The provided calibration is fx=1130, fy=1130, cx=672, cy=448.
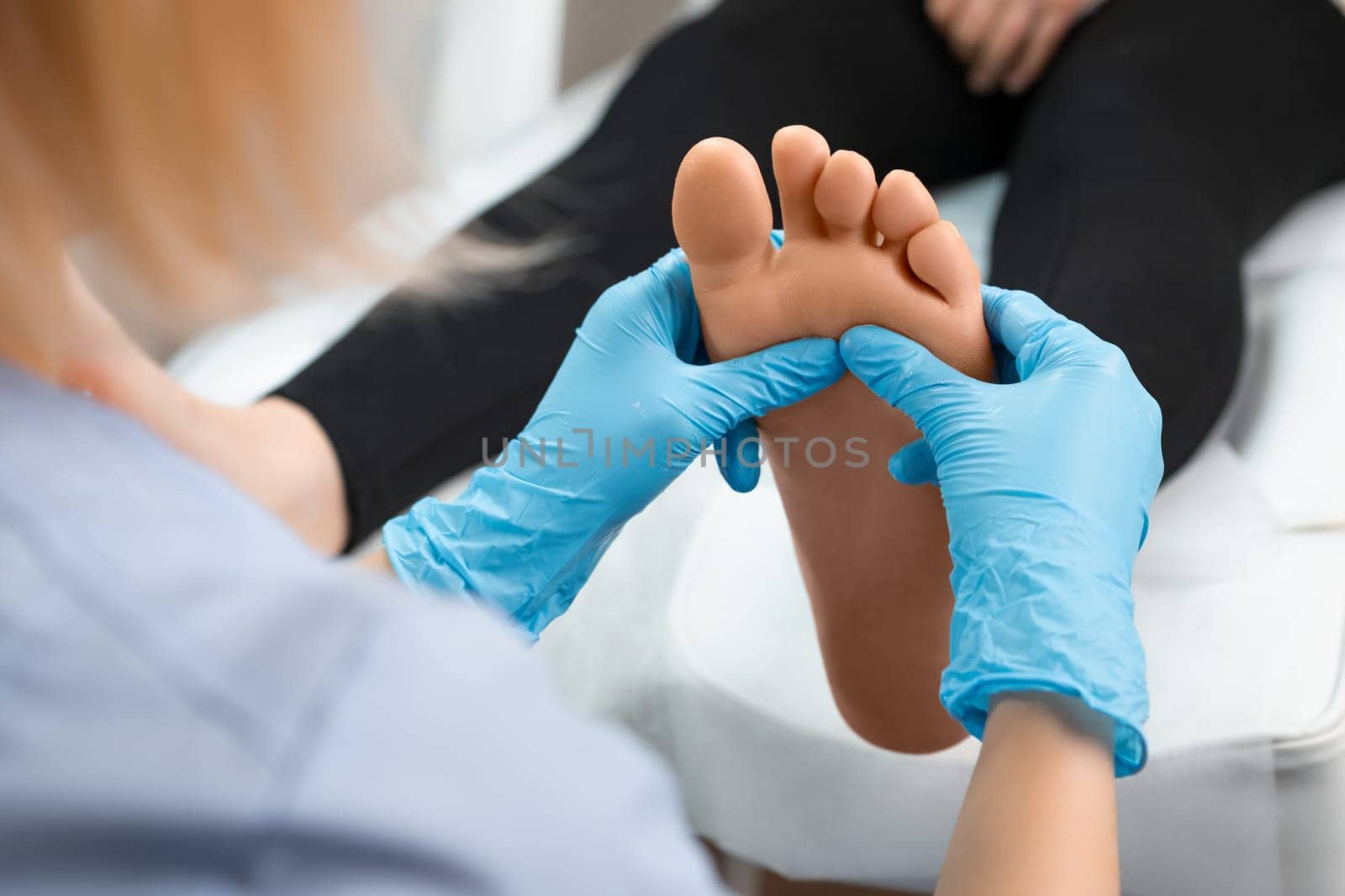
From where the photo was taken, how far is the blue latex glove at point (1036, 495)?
0.53m

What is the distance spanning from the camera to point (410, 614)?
33 centimetres

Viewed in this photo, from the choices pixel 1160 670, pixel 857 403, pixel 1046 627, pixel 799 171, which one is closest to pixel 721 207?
pixel 799 171

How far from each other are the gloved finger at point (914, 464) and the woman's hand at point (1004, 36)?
22.3 inches

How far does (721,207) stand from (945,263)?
0.13 metres

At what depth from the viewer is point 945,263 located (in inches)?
25.0

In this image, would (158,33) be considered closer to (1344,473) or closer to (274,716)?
(274,716)

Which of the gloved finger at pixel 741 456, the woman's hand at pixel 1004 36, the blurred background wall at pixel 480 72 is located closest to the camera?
the gloved finger at pixel 741 456

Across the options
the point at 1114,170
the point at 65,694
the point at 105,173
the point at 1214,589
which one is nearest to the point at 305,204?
the point at 105,173

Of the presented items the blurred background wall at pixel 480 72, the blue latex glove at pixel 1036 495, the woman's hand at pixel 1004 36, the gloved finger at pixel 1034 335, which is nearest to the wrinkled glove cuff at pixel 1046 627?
the blue latex glove at pixel 1036 495

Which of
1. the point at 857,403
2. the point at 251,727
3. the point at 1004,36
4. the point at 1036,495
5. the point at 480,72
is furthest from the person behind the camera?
the point at 480,72

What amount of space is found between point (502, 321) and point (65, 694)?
624mm

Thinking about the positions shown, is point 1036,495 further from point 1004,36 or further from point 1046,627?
point 1004,36

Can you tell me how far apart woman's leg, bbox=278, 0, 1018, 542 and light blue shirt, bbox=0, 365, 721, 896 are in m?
0.51

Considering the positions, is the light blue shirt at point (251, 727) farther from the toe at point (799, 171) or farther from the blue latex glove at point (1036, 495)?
the toe at point (799, 171)
